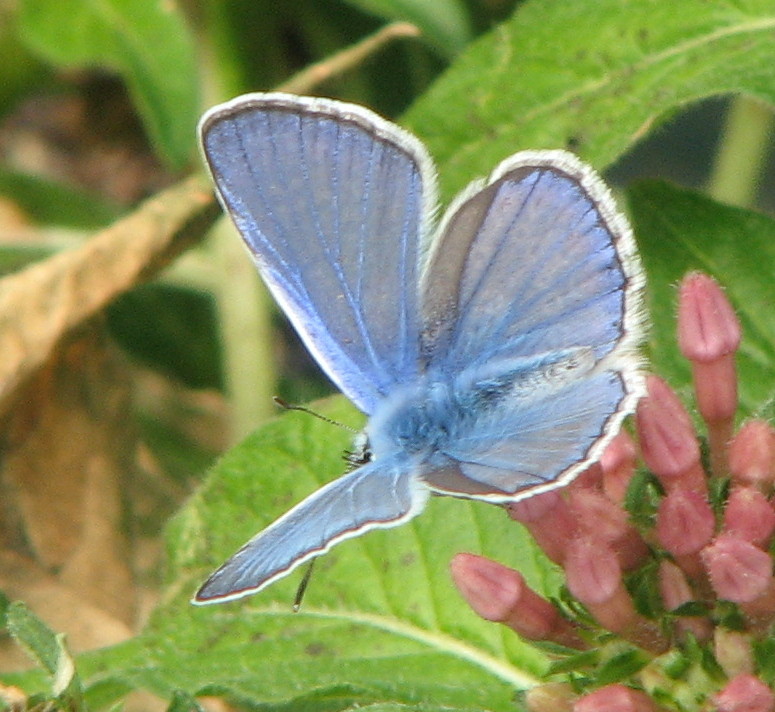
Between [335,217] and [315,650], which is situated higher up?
[335,217]

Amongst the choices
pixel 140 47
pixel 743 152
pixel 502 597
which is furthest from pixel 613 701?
pixel 140 47

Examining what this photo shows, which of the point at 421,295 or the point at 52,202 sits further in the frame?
the point at 52,202

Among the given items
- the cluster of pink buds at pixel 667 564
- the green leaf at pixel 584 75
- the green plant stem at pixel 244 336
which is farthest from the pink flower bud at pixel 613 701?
the green plant stem at pixel 244 336

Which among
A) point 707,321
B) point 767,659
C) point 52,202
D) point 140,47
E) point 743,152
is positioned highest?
point 140,47

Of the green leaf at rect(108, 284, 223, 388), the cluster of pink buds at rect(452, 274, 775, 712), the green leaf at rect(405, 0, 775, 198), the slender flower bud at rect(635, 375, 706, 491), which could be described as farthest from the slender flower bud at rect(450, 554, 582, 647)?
the green leaf at rect(108, 284, 223, 388)

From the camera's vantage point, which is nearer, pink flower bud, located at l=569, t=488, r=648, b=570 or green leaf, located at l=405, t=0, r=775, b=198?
pink flower bud, located at l=569, t=488, r=648, b=570

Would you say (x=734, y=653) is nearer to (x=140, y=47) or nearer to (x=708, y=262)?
(x=708, y=262)

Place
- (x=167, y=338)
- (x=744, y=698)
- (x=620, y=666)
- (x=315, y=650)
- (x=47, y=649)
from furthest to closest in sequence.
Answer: (x=167, y=338) → (x=315, y=650) → (x=47, y=649) → (x=620, y=666) → (x=744, y=698)

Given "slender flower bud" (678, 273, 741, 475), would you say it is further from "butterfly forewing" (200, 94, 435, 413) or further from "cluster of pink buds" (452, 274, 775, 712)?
"butterfly forewing" (200, 94, 435, 413)
